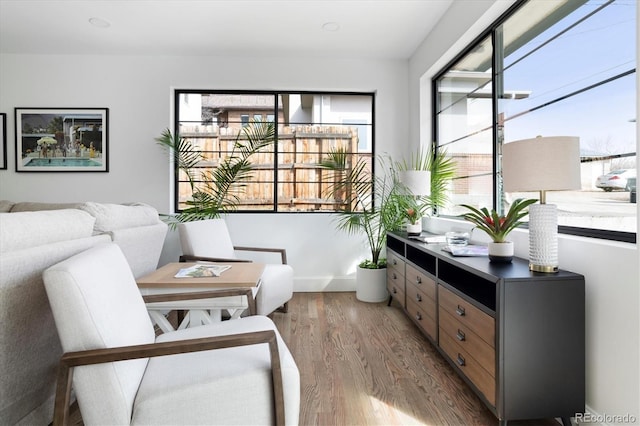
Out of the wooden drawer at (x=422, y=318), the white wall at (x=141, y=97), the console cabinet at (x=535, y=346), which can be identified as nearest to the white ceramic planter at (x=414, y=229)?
→ the wooden drawer at (x=422, y=318)

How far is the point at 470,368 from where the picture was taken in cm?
169

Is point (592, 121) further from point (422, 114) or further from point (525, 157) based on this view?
point (422, 114)

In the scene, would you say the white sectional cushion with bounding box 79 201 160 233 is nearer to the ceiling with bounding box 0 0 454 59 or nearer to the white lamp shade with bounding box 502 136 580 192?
the ceiling with bounding box 0 0 454 59

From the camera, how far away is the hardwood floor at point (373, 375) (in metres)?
1.62

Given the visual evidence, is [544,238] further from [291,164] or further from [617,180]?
[291,164]

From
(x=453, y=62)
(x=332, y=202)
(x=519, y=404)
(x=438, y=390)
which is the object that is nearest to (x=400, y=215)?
(x=332, y=202)

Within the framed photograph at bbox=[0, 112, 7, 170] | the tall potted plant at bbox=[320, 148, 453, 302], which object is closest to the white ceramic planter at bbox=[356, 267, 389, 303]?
the tall potted plant at bbox=[320, 148, 453, 302]

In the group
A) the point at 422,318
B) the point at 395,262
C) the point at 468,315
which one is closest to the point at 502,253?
the point at 468,315

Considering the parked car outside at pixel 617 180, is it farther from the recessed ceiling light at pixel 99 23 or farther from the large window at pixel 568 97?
the recessed ceiling light at pixel 99 23

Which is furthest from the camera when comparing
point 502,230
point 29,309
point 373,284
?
point 373,284

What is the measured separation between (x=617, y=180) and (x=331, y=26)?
251 centimetres

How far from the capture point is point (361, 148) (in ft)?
13.1

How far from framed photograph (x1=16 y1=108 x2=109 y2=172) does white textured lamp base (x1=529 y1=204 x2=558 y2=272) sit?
398 centimetres

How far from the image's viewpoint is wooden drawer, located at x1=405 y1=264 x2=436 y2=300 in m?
2.20
